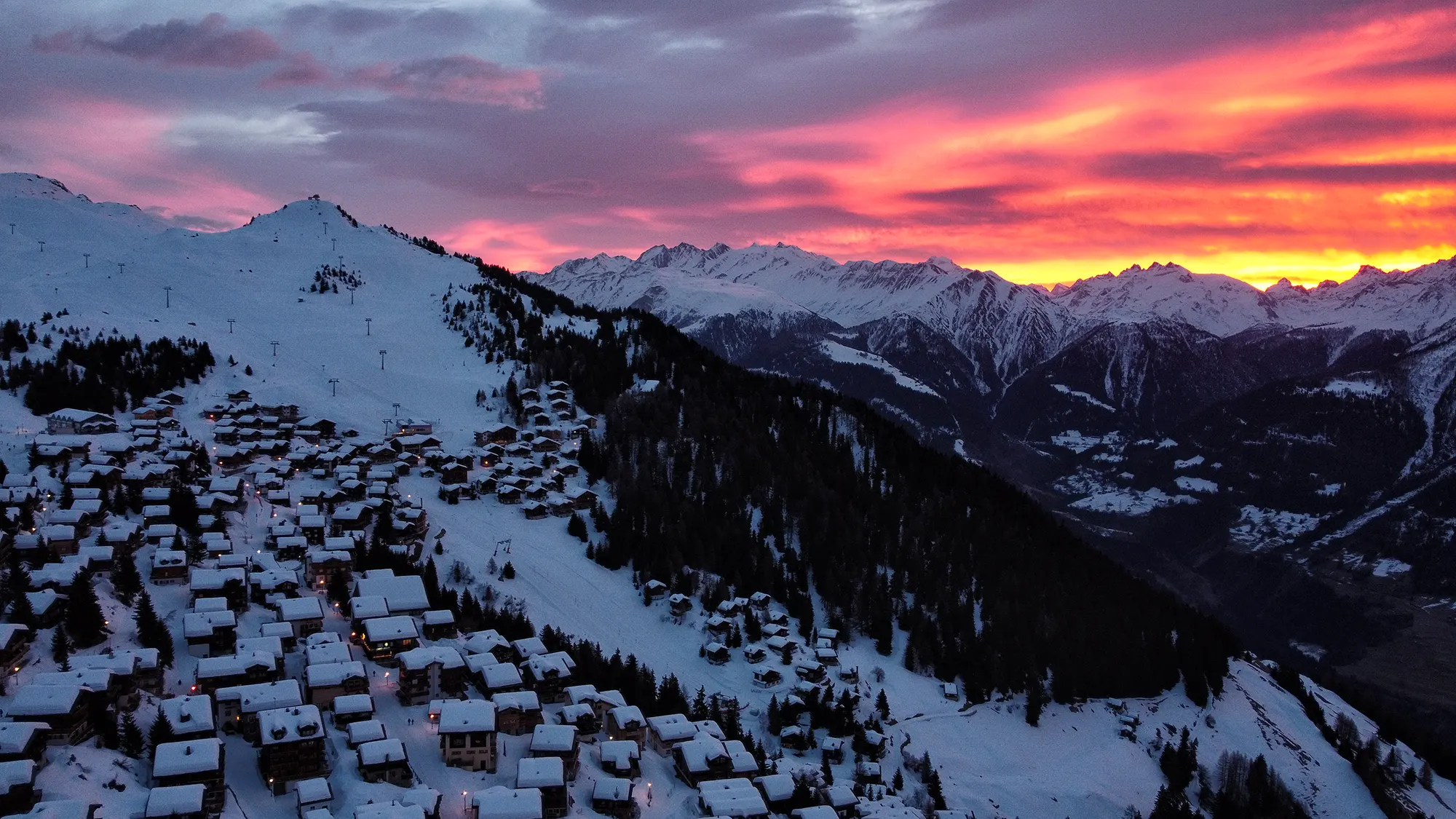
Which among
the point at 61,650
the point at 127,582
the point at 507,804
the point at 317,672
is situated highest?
the point at 127,582

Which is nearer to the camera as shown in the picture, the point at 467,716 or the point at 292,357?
the point at 467,716

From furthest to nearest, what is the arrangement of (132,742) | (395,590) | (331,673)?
(395,590) < (331,673) < (132,742)

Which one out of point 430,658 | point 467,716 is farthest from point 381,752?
point 430,658

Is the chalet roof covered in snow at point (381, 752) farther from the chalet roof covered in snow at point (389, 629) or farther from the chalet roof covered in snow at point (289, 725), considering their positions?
the chalet roof covered in snow at point (389, 629)

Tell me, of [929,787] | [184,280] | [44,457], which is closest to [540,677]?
[929,787]

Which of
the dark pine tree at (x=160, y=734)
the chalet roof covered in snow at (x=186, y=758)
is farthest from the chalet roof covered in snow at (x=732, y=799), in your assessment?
the dark pine tree at (x=160, y=734)

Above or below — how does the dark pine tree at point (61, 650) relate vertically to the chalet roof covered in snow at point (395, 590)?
above

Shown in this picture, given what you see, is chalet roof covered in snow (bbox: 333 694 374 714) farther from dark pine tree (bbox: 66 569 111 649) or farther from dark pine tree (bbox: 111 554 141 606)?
dark pine tree (bbox: 111 554 141 606)

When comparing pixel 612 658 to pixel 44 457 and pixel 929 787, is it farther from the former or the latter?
pixel 44 457

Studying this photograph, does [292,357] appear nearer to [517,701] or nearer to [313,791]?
[517,701]
